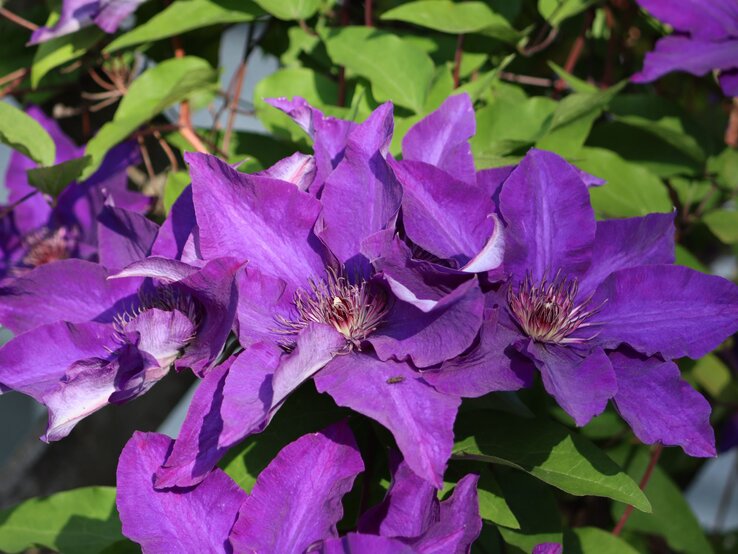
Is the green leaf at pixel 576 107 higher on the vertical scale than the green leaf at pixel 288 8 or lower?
lower

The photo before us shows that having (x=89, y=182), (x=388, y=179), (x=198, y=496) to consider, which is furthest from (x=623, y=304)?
(x=89, y=182)

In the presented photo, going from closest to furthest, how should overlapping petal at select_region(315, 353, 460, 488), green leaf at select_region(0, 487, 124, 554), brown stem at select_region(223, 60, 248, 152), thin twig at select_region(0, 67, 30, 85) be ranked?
overlapping petal at select_region(315, 353, 460, 488), green leaf at select_region(0, 487, 124, 554), brown stem at select_region(223, 60, 248, 152), thin twig at select_region(0, 67, 30, 85)

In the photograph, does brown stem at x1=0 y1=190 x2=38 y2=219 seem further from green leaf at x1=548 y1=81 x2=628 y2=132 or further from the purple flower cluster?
green leaf at x1=548 y1=81 x2=628 y2=132

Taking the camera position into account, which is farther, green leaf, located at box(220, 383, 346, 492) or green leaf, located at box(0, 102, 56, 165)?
green leaf, located at box(0, 102, 56, 165)

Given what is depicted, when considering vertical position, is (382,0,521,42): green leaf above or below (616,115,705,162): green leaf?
above

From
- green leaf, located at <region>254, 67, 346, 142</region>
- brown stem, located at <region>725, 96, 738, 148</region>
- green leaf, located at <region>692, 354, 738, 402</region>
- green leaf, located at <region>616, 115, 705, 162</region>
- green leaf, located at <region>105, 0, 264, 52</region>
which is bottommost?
green leaf, located at <region>692, 354, 738, 402</region>

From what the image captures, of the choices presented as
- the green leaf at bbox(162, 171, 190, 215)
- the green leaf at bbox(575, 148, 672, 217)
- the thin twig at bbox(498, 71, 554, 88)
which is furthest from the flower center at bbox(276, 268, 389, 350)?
the thin twig at bbox(498, 71, 554, 88)

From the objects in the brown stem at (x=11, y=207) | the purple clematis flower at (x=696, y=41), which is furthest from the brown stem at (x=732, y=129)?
the brown stem at (x=11, y=207)

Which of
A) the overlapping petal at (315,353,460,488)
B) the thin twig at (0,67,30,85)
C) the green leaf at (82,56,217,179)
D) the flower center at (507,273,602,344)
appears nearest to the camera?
the overlapping petal at (315,353,460,488)

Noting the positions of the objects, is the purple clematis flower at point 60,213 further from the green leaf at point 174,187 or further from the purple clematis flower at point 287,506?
the purple clematis flower at point 287,506
